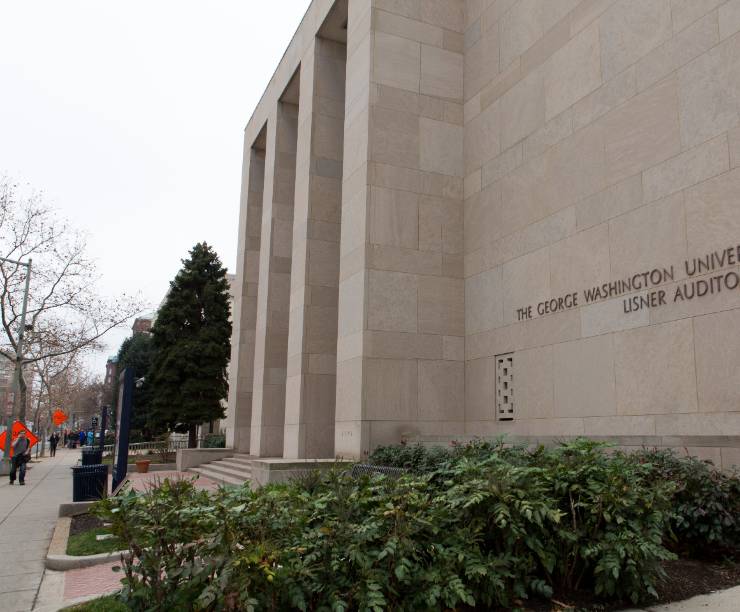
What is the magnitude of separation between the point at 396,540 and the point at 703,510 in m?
3.79

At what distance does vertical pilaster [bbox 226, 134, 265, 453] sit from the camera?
2561 cm

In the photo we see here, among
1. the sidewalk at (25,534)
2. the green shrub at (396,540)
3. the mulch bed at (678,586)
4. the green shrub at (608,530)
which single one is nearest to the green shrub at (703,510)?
the mulch bed at (678,586)

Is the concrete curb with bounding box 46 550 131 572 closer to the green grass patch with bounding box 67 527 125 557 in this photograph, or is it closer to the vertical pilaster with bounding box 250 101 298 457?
the green grass patch with bounding box 67 527 125 557

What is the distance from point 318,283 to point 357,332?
4.17 metres

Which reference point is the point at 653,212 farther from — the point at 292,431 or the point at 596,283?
the point at 292,431

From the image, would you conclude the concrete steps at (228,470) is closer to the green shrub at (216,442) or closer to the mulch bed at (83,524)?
the green shrub at (216,442)

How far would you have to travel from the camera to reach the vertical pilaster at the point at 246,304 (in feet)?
84.0

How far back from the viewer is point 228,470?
65.6 ft

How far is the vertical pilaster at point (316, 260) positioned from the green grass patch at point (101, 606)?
10.6 meters

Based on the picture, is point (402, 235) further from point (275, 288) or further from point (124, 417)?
point (275, 288)

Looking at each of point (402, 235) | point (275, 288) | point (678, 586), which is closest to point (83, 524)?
point (402, 235)

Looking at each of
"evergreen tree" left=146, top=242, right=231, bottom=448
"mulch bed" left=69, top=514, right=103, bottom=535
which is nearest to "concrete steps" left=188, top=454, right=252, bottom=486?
"mulch bed" left=69, top=514, right=103, bottom=535

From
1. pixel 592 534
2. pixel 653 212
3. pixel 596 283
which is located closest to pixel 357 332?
pixel 596 283

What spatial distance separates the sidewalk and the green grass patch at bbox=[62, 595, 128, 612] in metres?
1.02
